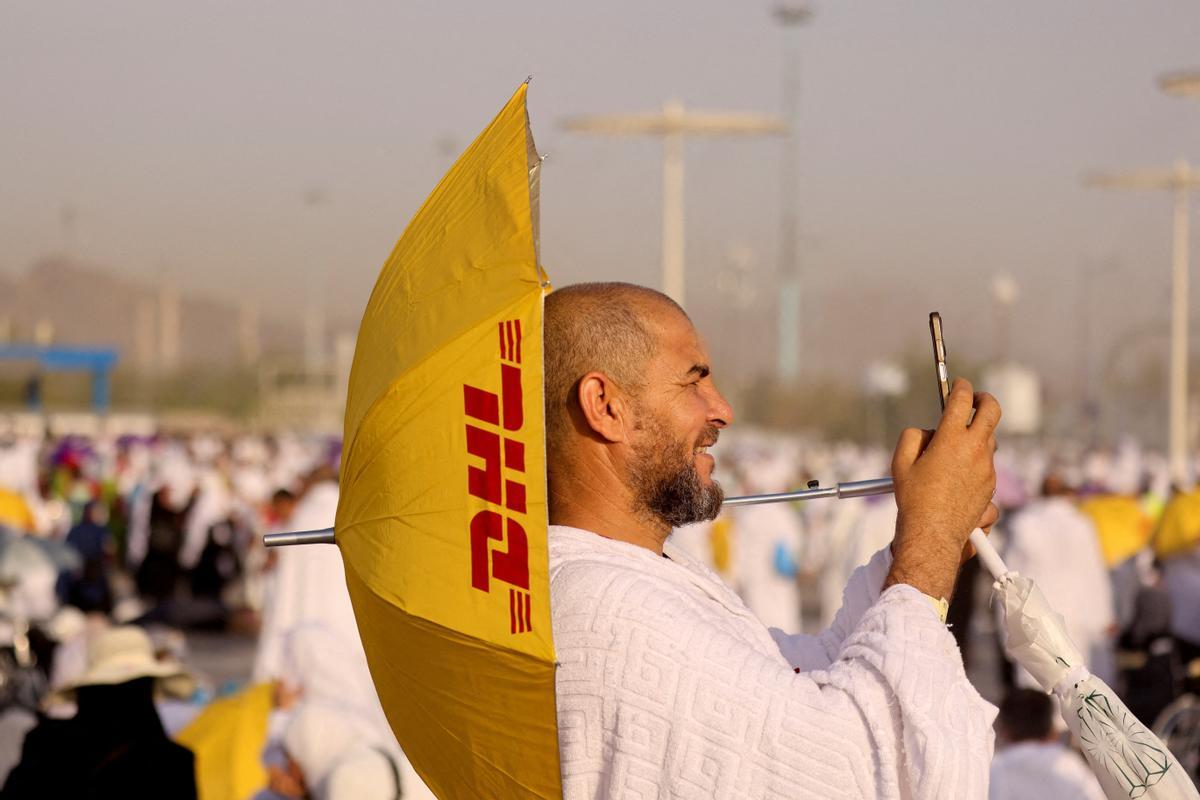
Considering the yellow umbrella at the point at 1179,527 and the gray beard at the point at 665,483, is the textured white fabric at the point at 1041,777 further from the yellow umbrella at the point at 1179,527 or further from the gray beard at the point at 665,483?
the yellow umbrella at the point at 1179,527

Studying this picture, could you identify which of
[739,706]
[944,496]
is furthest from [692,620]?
[944,496]

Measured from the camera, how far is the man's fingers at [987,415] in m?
2.27

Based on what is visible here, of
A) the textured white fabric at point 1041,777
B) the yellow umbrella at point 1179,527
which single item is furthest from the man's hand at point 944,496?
the yellow umbrella at point 1179,527

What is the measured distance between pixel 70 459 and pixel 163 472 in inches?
147

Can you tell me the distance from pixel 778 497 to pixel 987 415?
1.58 feet

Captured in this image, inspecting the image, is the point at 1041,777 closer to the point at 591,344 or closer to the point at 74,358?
the point at 591,344

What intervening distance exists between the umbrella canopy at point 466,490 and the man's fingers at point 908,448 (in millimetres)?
509

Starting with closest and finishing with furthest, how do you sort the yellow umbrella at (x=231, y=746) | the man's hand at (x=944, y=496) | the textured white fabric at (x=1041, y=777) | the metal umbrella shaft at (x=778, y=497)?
the man's hand at (x=944, y=496), the metal umbrella shaft at (x=778, y=497), the textured white fabric at (x=1041, y=777), the yellow umbrella at (x=231, y=746)

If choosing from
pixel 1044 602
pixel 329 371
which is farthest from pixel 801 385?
pixel 1044 602

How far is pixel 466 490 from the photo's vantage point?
6.84 feet

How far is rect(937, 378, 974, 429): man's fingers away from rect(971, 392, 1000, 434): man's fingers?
0.01m

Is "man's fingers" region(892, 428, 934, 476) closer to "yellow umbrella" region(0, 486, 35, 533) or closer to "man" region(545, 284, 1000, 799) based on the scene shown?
"man" region(545, 284, 1000, 799)

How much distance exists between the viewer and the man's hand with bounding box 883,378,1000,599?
2.24m

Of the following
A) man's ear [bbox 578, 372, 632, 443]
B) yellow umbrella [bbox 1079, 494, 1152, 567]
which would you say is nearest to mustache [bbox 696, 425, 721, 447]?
man's ear [bbox 578, 372, 632, 443]
